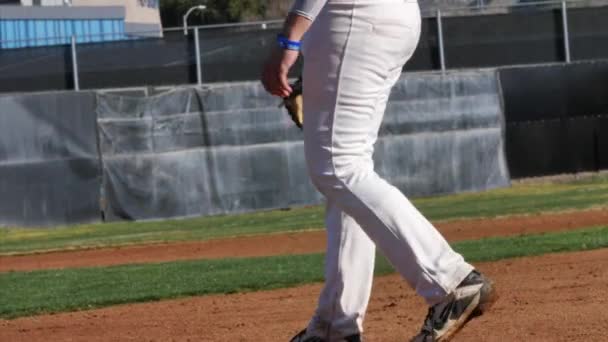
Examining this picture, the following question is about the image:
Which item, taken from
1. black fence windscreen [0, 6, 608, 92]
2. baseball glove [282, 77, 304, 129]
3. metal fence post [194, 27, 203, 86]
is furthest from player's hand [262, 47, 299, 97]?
metal fence post [194, 27, 203, 86]

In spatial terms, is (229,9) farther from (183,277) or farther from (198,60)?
(183,277)

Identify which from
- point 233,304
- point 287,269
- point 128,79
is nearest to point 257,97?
point 128,79

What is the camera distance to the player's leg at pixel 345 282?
4414 mm

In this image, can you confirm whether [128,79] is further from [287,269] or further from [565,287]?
[565,287]

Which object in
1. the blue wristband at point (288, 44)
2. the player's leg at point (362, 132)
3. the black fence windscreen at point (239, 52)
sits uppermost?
the blue wristband at point (288, 44)

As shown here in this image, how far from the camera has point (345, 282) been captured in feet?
14.4

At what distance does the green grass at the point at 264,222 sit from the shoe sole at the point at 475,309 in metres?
11.5

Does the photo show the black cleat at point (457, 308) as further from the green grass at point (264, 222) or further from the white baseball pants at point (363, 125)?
the green grass at point (264, 222)

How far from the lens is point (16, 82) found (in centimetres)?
1947

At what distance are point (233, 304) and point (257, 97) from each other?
12.1 metres

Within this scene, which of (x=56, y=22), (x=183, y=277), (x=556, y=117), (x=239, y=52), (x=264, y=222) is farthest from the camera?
(x=56, y=22)

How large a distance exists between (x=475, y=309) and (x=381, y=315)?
2.18 meters

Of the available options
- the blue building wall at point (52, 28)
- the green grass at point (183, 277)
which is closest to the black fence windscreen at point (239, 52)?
the green grass at point (183, 277)

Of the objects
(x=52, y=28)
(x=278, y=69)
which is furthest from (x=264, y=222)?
(x=52, y=28)
